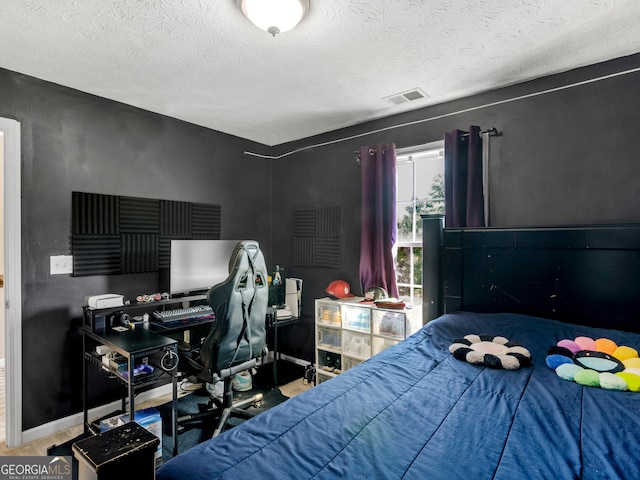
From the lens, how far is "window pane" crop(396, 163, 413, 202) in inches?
131

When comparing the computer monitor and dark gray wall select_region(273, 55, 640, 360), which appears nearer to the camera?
dark gray wall select_region(273, 55, 640, 360)

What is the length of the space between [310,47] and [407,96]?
3.59 ft

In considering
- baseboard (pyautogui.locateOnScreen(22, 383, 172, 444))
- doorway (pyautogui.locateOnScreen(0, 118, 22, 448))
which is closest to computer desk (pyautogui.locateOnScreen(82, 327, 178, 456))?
baseboard (pyautogui.locateOnScreen(22, 383, 172, 444))

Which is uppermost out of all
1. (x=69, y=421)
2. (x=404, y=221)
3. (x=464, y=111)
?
(x=464, y=111)

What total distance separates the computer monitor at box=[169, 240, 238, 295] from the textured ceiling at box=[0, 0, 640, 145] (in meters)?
1.24

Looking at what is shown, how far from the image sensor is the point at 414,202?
3301mm

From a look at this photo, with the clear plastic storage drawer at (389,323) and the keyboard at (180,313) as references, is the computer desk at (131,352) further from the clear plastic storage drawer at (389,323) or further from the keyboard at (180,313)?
the clear plastic storage drawer at (389,323)

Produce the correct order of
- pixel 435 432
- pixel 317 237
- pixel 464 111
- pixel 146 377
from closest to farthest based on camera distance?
1. pixel 435 432
2. pixel 146 377
3. pixel 464 111
4. pixel 317 237

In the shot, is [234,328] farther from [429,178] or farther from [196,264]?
[429,178]

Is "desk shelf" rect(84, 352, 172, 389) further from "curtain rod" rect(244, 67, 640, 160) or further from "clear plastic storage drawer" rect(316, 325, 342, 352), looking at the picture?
"curtain rod" rect(244, 67, 640, 160)

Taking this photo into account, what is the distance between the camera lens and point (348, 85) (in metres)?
2.69

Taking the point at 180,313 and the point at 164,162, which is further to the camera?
the point at 164,162

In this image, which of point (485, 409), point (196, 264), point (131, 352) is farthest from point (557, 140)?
point (131, 352)

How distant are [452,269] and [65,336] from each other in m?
3.03
